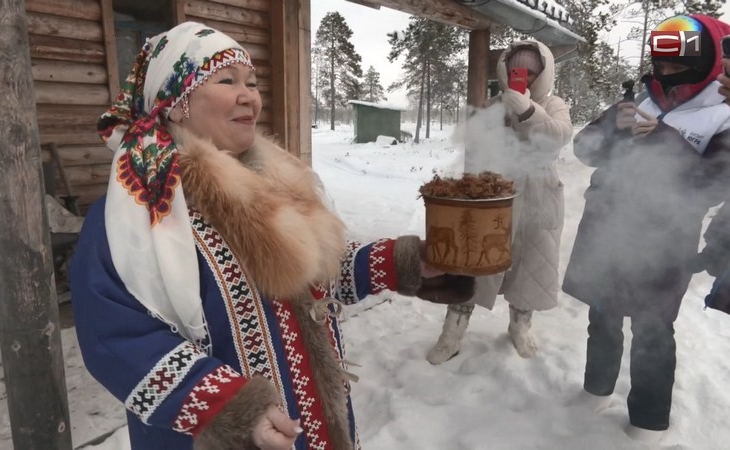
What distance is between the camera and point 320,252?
133 cm

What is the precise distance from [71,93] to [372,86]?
48.5 metres

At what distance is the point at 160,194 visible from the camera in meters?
1.15

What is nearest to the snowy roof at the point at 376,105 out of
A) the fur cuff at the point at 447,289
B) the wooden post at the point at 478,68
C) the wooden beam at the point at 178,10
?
the wooden post at the point at 478,68

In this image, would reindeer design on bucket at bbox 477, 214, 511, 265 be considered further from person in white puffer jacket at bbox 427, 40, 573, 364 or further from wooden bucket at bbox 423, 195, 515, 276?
person in white puffer jacket at bbox 427, 40, 573, 364

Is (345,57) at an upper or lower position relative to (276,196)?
upper

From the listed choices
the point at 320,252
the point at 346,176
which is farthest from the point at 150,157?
the point at 346,176

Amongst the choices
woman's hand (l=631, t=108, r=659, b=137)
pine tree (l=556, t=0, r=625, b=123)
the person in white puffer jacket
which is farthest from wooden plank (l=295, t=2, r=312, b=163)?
pine tree (l=556, t=0, r=625, b=123)

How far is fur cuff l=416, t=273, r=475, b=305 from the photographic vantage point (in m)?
1.68

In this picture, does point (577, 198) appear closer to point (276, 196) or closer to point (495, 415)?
point (495, 415)

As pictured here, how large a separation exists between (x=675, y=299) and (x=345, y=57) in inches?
1471

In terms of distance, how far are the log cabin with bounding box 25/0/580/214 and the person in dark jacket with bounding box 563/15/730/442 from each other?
2.16 m

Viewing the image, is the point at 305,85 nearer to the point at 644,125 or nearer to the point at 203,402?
the point at 644,125

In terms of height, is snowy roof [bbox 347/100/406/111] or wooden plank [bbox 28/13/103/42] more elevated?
snowy roof [bbox 347/100/406/111]

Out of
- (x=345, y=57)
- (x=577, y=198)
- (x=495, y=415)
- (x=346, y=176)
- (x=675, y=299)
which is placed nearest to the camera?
(x=675, y=299)
